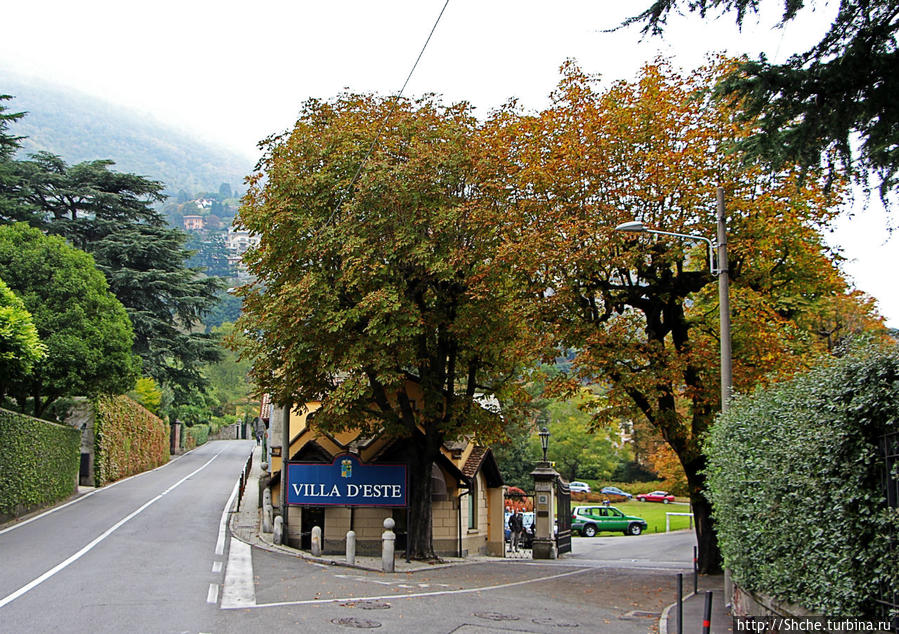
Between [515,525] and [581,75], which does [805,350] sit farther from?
[515,525]

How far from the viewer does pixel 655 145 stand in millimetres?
17984

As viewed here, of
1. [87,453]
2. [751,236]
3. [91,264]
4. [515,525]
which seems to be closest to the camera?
[751,236]

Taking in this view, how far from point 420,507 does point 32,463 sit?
474 inches

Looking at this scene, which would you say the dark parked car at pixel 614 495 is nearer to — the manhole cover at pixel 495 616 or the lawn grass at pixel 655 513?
the lawn grass at pixel 655 513

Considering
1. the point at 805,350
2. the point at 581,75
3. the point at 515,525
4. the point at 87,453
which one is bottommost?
the point at 515,525

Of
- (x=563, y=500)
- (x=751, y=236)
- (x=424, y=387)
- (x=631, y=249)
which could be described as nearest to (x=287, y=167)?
(x=424, y=387)

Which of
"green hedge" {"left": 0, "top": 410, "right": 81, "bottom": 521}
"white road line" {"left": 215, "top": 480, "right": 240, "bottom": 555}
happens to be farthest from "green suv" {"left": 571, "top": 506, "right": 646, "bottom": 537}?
"green hedge" {"left": 0, "top": 410, "right": 81, "bottom": 521}

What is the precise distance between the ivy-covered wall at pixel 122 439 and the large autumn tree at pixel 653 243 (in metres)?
23.7

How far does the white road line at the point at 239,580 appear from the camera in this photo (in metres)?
12.7

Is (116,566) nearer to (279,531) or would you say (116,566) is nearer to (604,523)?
(279,531)

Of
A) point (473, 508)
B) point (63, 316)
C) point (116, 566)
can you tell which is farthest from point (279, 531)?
point (63, 316)

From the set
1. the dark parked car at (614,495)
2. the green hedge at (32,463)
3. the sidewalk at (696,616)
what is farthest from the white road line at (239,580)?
the dark parked car at (614,495)

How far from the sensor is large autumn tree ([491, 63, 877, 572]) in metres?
17.2

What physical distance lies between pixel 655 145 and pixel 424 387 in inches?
351
